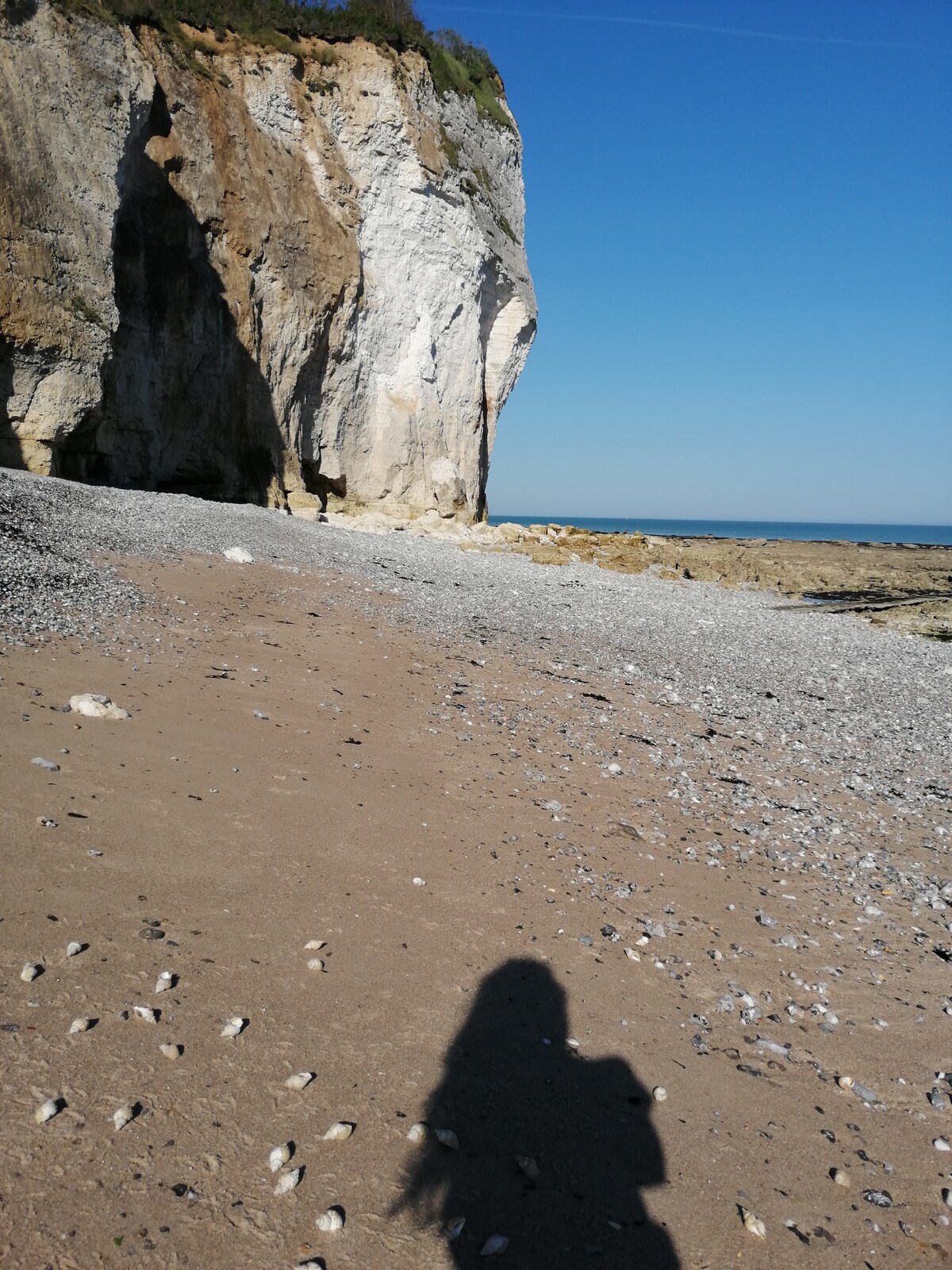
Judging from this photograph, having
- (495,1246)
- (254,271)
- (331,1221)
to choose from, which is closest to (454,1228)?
(495,1246)

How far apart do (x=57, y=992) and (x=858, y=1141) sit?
128 inches

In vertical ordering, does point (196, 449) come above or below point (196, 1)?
below

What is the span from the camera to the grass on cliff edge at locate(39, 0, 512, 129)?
74.9 ft

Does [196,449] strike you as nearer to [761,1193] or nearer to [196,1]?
[196,1]

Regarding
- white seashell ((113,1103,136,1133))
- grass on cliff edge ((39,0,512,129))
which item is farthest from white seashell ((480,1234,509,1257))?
grass on cliff edge ((39,0,512,129))

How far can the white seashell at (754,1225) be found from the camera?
296 centimetres

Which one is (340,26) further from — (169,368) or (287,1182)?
(287,1182)

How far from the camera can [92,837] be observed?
14.4 feet

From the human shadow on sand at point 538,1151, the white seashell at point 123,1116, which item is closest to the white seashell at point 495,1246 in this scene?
the human shadow on sand at point 538,1151

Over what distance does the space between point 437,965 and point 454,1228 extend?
1.45m

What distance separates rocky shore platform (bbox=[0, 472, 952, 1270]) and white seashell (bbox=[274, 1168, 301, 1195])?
0.01m

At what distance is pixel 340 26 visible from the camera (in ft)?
82.7

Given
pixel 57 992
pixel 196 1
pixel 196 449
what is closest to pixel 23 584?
pixel 57 992

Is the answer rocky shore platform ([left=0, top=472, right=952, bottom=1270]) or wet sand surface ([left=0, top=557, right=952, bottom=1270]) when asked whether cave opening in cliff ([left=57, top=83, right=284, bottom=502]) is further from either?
wet sand surface ([left=0, top=557, right=952, bottom=1270])
